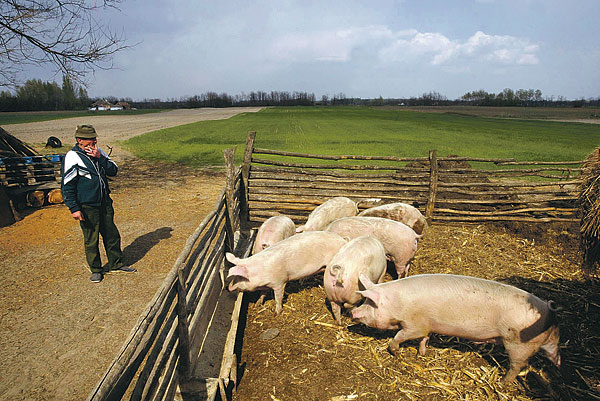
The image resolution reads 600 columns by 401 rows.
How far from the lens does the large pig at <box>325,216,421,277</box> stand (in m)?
5.63

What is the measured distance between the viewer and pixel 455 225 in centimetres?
825

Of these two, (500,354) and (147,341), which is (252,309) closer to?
(147,341)

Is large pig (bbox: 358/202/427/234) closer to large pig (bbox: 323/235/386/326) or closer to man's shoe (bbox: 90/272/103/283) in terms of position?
large pig (bbox: 323/235/386/326)

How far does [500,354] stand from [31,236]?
9.31m

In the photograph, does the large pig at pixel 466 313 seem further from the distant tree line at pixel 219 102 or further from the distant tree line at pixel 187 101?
the distant tree line at pixel 219 102

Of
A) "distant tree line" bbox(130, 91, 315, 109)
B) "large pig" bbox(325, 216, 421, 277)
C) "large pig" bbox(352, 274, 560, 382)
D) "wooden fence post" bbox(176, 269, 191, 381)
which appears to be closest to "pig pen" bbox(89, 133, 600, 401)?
"wooden fence post" bbox(176, 269, 191, 381)

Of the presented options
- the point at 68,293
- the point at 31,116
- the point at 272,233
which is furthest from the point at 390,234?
the point at 31,116

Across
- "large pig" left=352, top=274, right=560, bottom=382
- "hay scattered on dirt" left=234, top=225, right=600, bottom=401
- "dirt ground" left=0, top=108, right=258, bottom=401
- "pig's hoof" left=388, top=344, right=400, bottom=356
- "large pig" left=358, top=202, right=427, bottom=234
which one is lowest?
"hay scattered on dirt" left=234, top=225, right=600, bottom=401

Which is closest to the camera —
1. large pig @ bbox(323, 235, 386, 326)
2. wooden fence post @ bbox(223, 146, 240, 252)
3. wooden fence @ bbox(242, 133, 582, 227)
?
large pig @ bbox(323, 235, 386, 326)

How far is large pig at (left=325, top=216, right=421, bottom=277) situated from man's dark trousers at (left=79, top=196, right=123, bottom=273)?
3889 millimetres

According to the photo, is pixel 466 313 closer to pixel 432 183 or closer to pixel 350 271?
pixel 350 271

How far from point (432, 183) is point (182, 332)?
6.65 metres

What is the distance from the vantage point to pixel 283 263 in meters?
4.98

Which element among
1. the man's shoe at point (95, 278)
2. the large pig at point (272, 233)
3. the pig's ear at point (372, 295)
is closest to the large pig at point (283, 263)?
the large pig at point (272, 233)
